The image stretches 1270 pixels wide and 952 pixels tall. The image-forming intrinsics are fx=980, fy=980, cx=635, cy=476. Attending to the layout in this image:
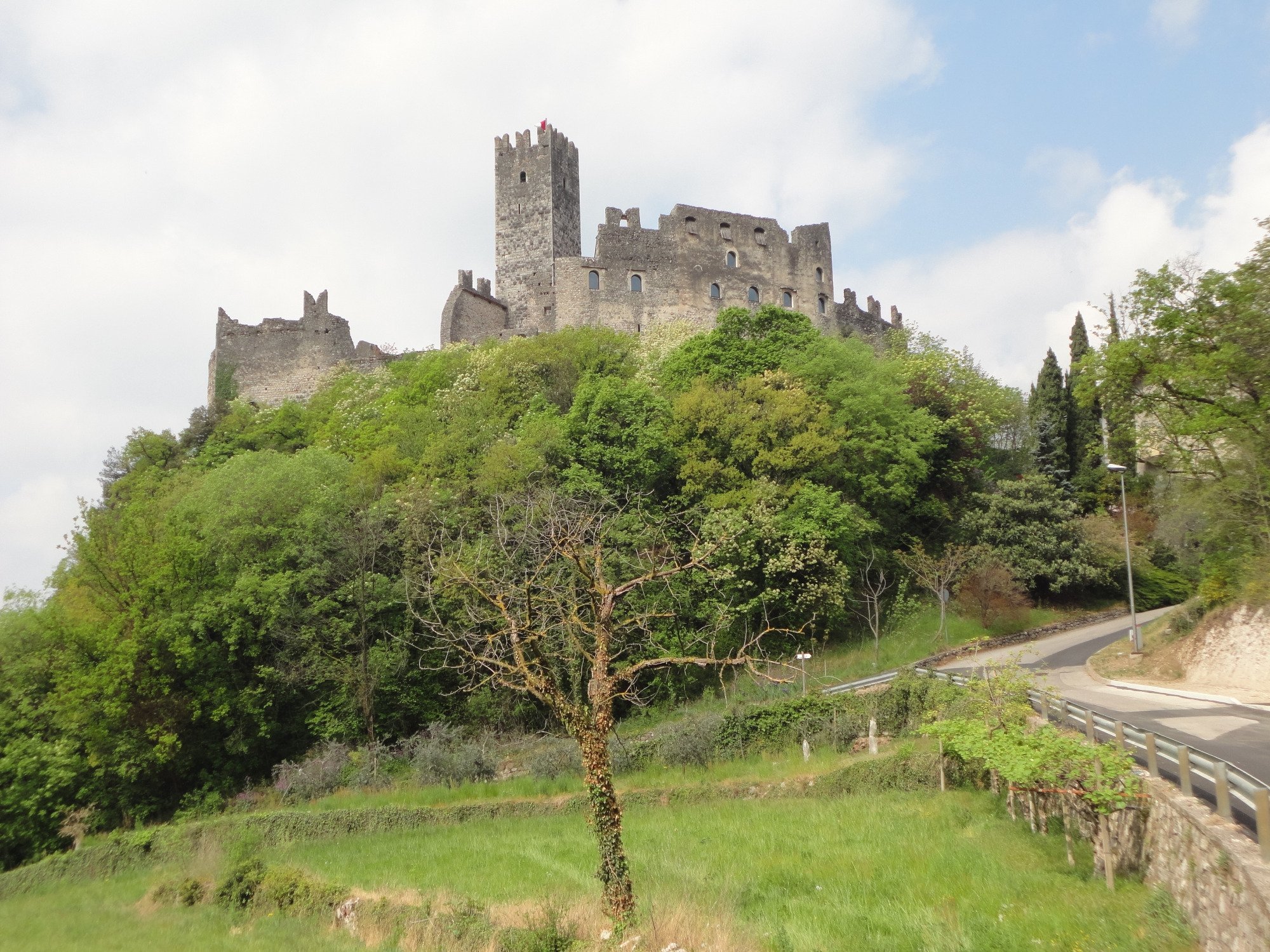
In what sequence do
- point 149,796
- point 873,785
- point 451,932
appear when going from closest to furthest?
point 451,932 < point 873,785 < point 149,796

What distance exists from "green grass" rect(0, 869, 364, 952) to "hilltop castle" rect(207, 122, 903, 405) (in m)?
33.0

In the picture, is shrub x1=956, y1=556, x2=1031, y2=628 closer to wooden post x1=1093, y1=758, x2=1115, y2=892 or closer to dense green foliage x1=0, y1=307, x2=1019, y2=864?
dense green foliage x1=0, y1=307, x2=1019, y2=864

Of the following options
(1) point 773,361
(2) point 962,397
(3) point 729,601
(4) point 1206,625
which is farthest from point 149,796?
(2) point 962,397

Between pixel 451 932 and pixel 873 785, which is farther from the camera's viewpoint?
pixel 873 785

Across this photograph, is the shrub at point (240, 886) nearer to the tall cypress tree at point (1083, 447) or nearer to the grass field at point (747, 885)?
the grass field at point (747, 885)

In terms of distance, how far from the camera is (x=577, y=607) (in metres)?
14.1

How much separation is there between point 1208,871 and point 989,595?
2406 centimetres

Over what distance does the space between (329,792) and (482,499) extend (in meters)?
9.64

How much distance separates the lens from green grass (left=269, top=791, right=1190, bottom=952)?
10.6 meters

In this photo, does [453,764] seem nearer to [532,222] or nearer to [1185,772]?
[1185,772]

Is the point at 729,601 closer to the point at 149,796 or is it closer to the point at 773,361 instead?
the point at 773,361

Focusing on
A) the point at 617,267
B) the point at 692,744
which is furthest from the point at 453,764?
the point at 617,267

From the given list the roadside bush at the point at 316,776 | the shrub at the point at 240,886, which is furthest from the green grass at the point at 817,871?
the roadside bush at the point at 316,776

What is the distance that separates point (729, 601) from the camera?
2805 centimetres
